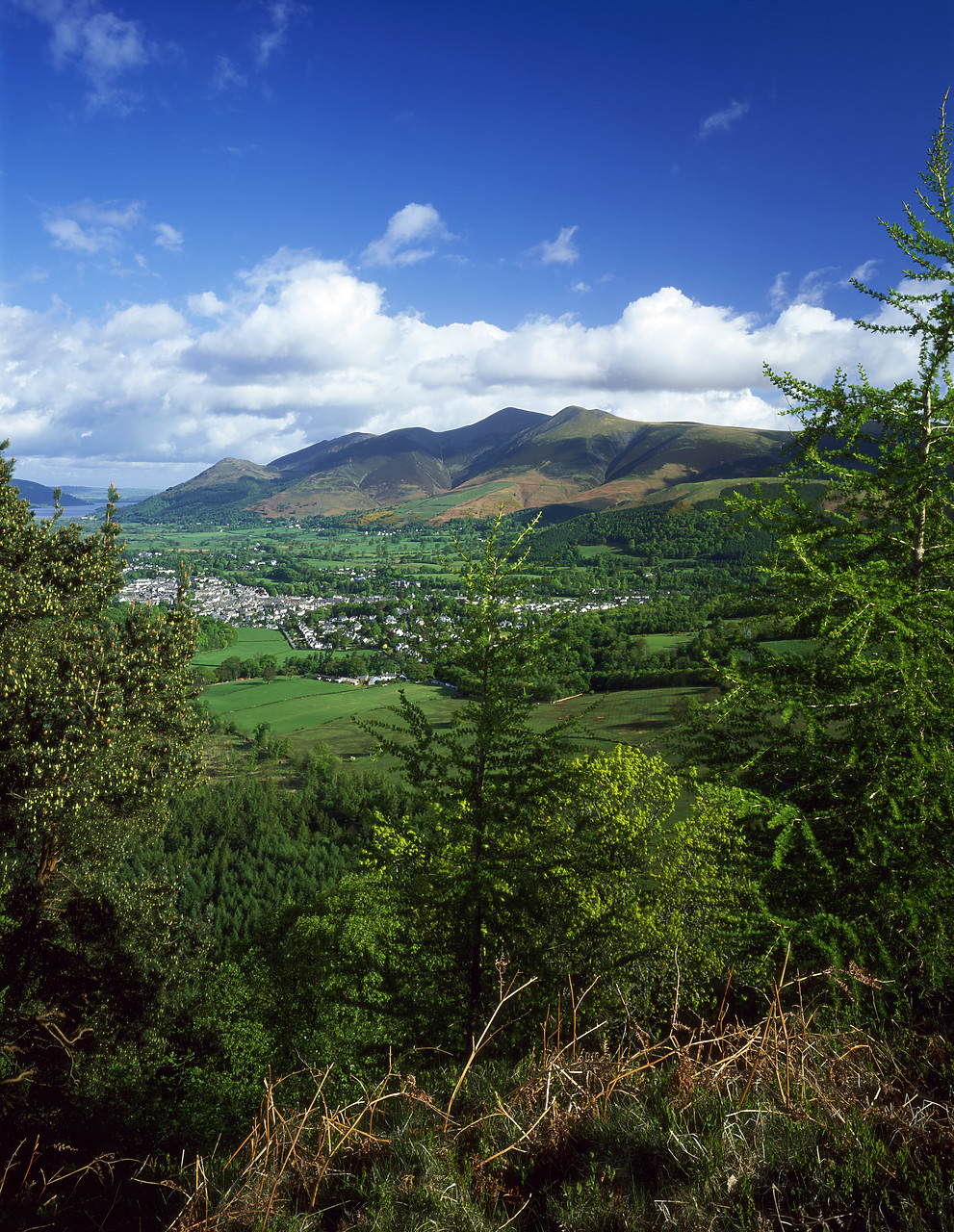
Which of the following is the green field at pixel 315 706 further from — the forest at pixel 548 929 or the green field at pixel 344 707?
the forest at pixel 548 929

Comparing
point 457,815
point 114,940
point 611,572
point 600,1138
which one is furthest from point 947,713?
point 611,572

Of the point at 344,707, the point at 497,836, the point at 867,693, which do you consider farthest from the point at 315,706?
the point at 867,693

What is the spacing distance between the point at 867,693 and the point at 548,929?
7108 millimetres

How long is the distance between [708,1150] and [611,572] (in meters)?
144

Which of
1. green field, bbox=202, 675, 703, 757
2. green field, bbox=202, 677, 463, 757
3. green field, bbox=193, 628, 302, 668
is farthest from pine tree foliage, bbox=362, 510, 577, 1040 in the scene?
green field, bbox=193, 628, 302, 668

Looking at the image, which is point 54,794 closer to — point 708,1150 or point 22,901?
point 22,901

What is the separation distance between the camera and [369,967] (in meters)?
9.22

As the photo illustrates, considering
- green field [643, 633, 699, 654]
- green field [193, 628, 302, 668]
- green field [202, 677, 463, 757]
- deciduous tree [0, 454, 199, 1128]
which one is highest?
deciduous tree [0, 454, 199, 1128]

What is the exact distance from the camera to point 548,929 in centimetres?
1062

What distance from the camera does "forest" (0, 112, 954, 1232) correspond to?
284cm

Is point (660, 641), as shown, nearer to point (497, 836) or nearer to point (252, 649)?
point (497, 836)

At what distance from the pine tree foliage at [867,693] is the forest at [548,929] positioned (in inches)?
2.0

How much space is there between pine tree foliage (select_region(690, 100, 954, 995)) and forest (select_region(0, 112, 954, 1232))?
5 cm

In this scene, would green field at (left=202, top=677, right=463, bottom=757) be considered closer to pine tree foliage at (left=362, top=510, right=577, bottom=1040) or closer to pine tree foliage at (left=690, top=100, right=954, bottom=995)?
pine tree foliage at (left=362, top=510, right=577, bottom=1040)
